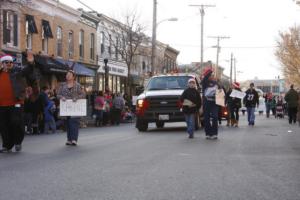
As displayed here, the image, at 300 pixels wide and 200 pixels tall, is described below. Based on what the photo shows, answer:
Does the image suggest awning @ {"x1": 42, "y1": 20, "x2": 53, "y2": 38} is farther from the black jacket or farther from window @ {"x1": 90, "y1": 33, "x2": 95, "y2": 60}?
the black jacket

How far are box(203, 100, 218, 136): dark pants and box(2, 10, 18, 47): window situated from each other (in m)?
14.5

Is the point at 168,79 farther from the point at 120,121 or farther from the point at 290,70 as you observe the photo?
the point at 290,70

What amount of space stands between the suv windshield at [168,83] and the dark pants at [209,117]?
4.66 meters

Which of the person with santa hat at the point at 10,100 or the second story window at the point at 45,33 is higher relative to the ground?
the second story window at the point at 45,33

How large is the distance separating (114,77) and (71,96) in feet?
113

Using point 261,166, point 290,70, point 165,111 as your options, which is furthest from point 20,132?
point 290,70

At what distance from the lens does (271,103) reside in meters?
42.1

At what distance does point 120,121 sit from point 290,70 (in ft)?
136

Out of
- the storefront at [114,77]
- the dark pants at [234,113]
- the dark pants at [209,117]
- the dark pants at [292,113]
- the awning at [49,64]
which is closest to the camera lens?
the dark pants at [209,117]

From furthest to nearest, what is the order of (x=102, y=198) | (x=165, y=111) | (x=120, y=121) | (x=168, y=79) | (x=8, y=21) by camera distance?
1. (x=120, y=121)
2. (x=8, y=21)
3. (x=168, y=79)
4. (x=165, y=111)
5. (x=102, y=198)

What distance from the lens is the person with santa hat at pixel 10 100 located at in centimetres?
1131

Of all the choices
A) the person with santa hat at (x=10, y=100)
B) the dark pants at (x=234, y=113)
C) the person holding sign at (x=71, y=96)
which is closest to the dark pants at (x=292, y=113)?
the dark pants at (x=234, y=113)

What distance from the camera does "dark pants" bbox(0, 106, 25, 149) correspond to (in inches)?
446

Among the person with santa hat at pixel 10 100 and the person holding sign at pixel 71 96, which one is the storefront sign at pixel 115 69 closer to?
the person holding sign at pixel 71 96
